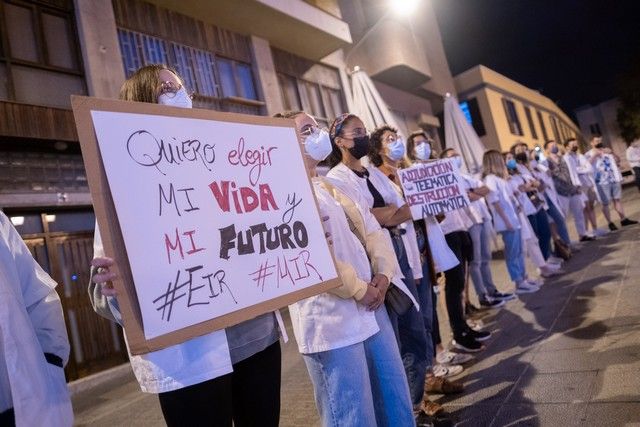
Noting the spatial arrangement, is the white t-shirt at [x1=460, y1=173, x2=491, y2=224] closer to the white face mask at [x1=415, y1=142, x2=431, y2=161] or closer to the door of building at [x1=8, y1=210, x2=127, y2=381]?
the white face mask at [x1=415, y1=142, x2=431, y2=161]

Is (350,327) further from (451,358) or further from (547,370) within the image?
(451,358)

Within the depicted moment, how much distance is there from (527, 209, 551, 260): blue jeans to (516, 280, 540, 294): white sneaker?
56.3 inches

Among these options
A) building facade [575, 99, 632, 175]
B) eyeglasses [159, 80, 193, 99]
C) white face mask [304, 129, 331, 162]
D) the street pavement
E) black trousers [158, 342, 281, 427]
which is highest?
building facade [575, 99, 632, 175]

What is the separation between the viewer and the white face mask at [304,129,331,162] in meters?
2.23

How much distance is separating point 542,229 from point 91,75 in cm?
811

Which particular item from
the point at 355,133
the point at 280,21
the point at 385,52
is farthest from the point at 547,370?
the point at 385,52

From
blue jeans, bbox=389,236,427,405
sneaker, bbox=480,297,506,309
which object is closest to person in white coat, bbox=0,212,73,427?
blue jeans, bbox=389,236,427,405

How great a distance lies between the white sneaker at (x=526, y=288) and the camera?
5.85 meters

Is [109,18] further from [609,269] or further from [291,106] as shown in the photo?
[609,269]

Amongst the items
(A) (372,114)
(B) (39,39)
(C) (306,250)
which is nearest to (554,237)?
(A) (372,114)

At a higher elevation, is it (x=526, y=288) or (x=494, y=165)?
(x=494, y=165)

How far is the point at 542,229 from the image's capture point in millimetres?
7082

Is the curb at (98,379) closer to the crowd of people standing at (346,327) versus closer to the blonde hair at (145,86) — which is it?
the crowd of people standing at (346,327)

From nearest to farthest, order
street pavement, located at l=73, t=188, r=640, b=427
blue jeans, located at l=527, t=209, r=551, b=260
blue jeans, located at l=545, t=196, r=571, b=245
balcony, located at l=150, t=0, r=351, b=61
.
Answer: street pavement, located at l=73, t=188, r=640, b=427 → blue jeans, located at l=527, t=209, r=551, b=260 → blue jeans, located at l=545, t=196, r=571, b=245 → balcony, located at l=150, t=0, r=351, b=61
